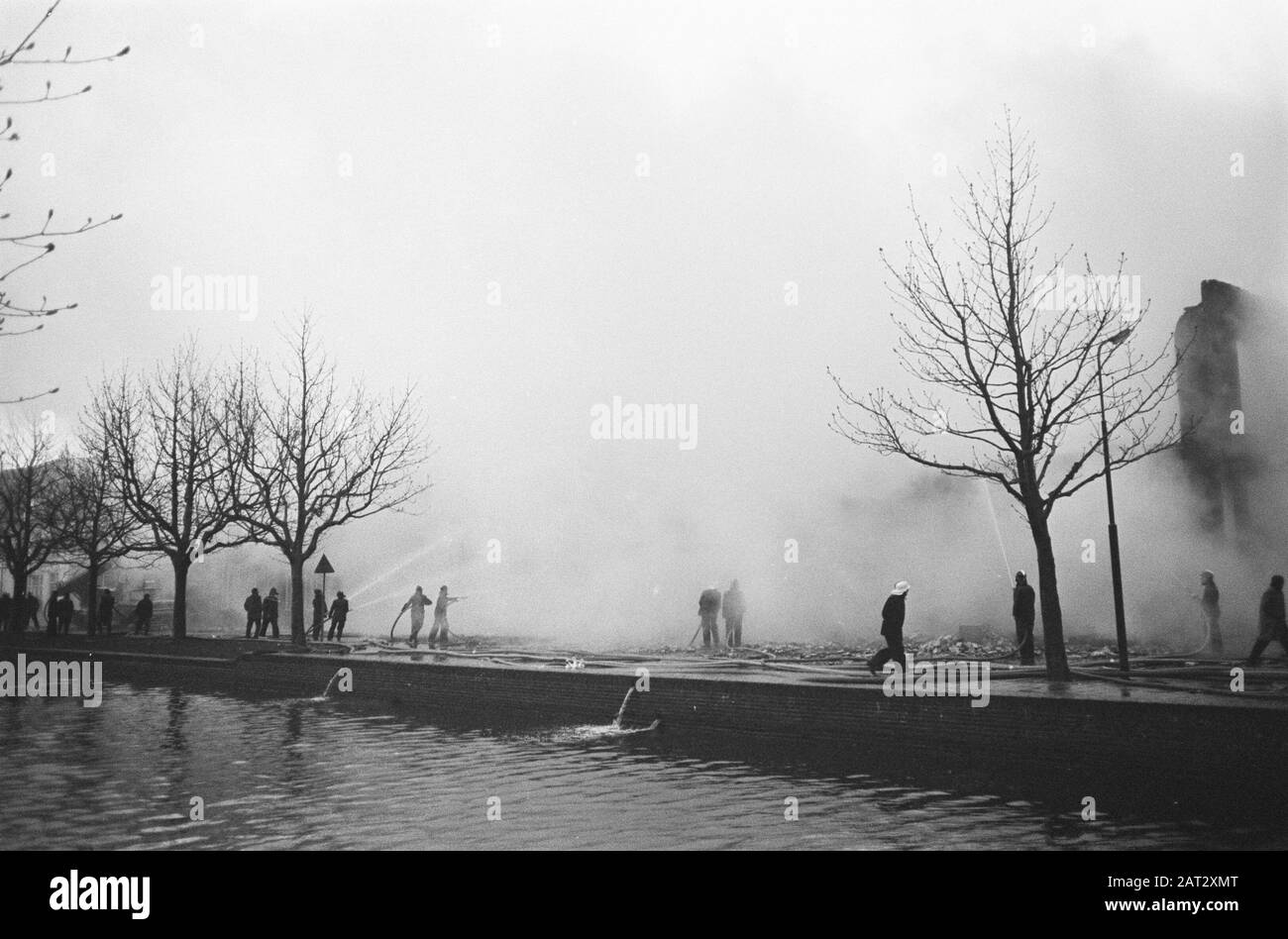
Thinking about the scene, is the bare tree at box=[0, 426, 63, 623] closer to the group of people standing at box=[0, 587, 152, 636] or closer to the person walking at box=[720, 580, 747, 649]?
the group of people standing at box=[0, 587, 152, 636]

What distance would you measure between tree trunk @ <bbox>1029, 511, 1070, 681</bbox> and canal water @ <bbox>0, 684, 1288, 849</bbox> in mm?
3711

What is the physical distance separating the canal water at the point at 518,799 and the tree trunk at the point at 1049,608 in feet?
12.2

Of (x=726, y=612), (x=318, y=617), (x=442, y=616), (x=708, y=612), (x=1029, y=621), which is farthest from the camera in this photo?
(x=318, y=617)

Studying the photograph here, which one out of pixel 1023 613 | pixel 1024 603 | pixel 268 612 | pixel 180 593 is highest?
pixel 180 593

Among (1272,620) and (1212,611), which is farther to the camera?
(1212,611)

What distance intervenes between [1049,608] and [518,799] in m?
7.94

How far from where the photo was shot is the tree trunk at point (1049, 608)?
42.2ft

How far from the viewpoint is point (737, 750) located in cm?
1162

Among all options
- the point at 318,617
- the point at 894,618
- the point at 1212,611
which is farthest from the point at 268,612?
the point at 1212,611

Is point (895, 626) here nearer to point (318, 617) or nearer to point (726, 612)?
point (726, 612)

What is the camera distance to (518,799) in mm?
8844

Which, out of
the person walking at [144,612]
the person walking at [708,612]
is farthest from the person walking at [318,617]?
the person walking at [708,612]
